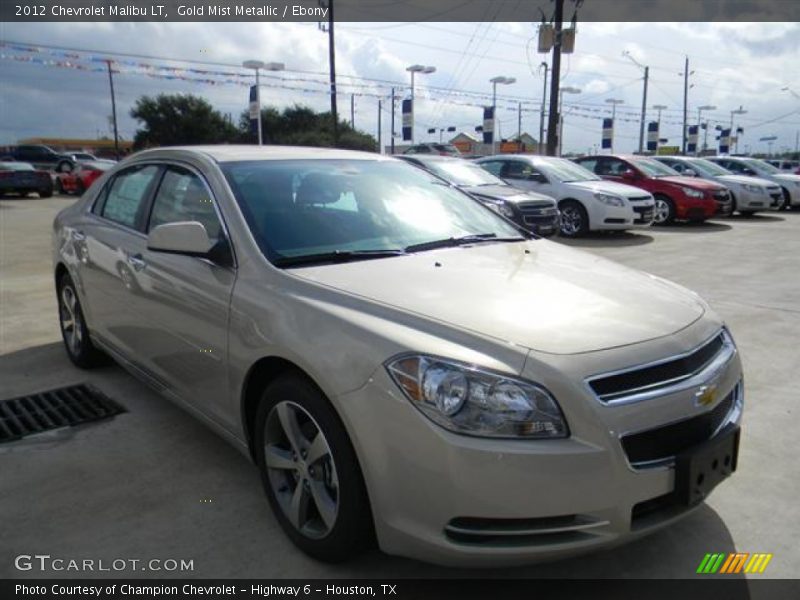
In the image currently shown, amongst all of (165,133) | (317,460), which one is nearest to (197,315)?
(317,460)

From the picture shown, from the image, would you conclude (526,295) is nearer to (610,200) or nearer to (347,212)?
(347,212)

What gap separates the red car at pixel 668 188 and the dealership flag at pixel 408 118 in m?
20.8

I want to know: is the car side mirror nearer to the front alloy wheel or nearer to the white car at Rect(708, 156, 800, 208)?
the front alloy wheel

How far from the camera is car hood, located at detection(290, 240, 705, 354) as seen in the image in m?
2.20

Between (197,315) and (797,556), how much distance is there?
106 inches

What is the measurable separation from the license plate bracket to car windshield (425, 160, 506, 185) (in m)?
8.85

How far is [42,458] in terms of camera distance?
335cm

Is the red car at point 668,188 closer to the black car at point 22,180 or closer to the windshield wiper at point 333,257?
the windshield wiper at point 333,257

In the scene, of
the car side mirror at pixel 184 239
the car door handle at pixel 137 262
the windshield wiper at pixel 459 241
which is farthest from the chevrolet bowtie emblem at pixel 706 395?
the car door handle at pixel 137 262

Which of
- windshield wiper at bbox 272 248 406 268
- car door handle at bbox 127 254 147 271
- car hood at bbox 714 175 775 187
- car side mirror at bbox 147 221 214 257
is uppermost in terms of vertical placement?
car side mirror at bbox 147 221 214 257

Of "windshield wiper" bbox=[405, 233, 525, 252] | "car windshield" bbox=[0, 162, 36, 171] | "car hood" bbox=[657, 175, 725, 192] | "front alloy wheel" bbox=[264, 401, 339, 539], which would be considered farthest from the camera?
"car windshield" bbox=[0, 162, 36, 171]

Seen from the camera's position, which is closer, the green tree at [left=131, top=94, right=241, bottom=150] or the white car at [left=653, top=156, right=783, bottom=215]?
the white car at [left=653, top=156, right=783, bottom=215]

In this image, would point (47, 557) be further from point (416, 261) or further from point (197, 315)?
point (416, 261)

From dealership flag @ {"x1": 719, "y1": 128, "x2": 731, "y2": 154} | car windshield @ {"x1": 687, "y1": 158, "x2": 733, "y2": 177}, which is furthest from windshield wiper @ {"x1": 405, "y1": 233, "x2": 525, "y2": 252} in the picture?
dealership flag @ {"x1": 719, "y1": 128, "x2": 731, "y2": 154}
